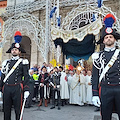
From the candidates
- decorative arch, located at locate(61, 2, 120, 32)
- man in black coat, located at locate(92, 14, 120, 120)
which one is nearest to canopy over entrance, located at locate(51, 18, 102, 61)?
man in black coat, located at locate(92, 14, 120, 120)

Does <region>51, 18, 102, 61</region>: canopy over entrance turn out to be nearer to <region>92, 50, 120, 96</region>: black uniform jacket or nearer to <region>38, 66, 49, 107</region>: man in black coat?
<region>38, 66, 49, 107</region>: man in black coat

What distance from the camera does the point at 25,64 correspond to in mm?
3760

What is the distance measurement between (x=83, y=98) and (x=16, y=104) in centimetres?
531

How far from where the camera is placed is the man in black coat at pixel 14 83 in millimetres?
3479

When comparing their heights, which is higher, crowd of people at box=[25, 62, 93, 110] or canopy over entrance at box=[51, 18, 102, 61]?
canopy over entrance at box=[51, 18, 102, 61]

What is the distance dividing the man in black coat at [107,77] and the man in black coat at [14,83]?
5.20ft

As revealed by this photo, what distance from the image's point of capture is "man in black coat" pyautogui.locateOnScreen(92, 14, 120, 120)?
271 centimetres

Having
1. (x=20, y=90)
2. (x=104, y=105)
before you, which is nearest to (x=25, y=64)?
(x=20, y=90)

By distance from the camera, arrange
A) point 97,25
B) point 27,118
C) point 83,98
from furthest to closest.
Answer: point 83,98, point 97,25, point 27,118

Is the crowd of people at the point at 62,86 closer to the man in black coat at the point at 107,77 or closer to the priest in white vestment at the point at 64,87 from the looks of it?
the priest in white vestment at the point at 64,87

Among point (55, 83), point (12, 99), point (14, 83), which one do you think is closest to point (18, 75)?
point (14, 83)

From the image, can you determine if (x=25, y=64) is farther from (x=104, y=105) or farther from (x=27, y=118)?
(x=27, y=118)

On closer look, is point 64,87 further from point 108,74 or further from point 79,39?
point 108,74

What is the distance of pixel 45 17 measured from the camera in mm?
15094
